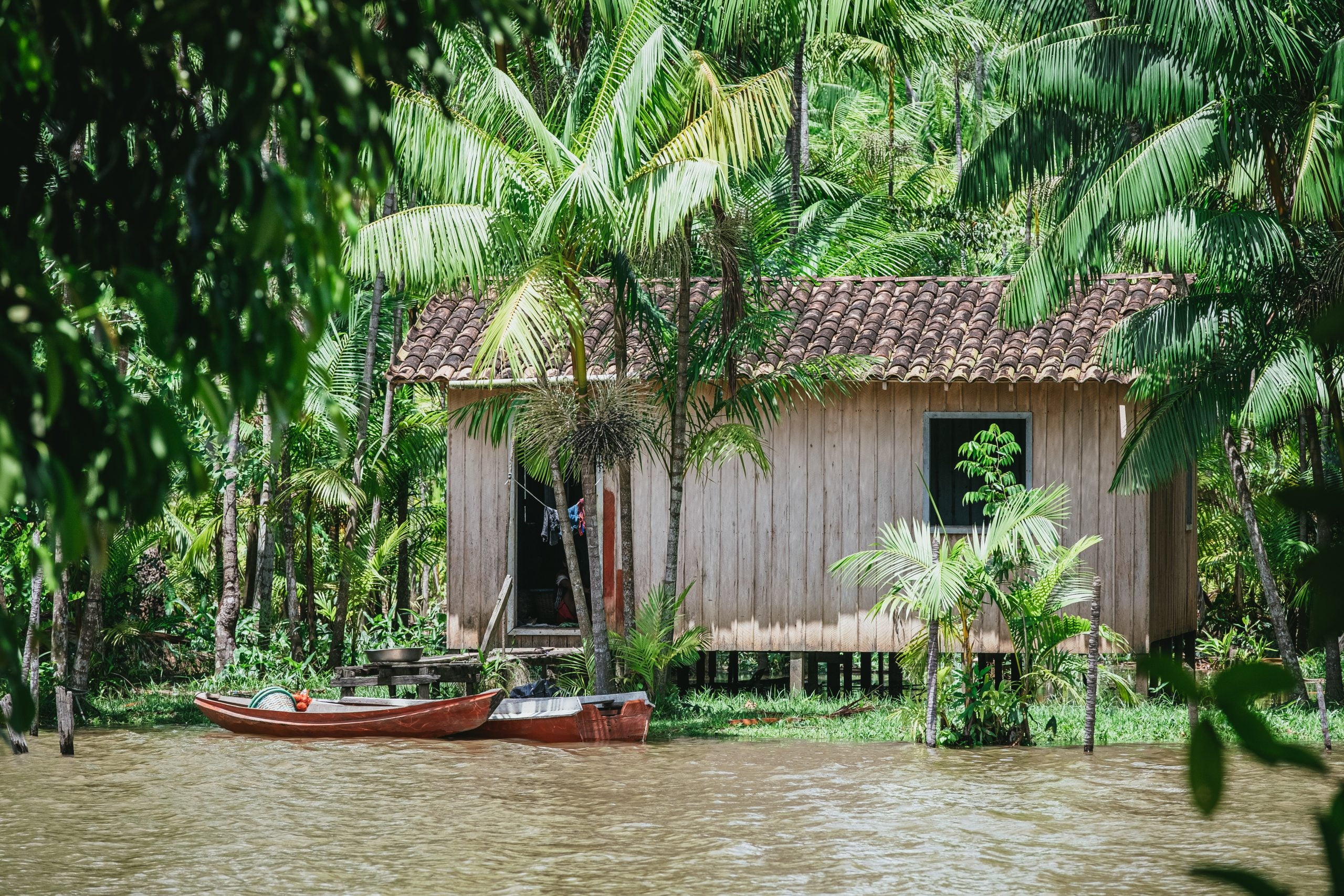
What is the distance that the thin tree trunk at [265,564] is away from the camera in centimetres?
1764

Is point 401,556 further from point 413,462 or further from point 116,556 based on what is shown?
point 116,556

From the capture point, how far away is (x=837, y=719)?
48.1 feet

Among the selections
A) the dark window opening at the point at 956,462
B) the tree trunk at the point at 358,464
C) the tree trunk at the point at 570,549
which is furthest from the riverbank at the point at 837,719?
the dark window opening at the point at 956,462

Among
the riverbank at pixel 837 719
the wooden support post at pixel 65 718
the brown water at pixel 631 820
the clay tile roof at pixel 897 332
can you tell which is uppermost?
the clay tile roof at pixel 897 332

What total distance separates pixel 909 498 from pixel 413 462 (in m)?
6.00

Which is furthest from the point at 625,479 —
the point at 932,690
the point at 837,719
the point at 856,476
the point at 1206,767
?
the point at 1206,767

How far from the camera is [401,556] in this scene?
19.5m

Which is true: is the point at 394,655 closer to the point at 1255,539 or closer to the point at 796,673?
the point at 796,673

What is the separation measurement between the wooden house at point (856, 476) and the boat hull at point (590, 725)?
82.2 inches

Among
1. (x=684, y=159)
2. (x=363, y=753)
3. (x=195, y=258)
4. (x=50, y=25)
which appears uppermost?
(x=684, y=159)

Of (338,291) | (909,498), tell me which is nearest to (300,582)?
(909,498)

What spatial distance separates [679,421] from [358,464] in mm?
4541

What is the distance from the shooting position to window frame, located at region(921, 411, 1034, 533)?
15.0m

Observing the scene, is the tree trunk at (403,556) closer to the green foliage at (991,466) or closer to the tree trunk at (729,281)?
the tree trunk at (729,281)
